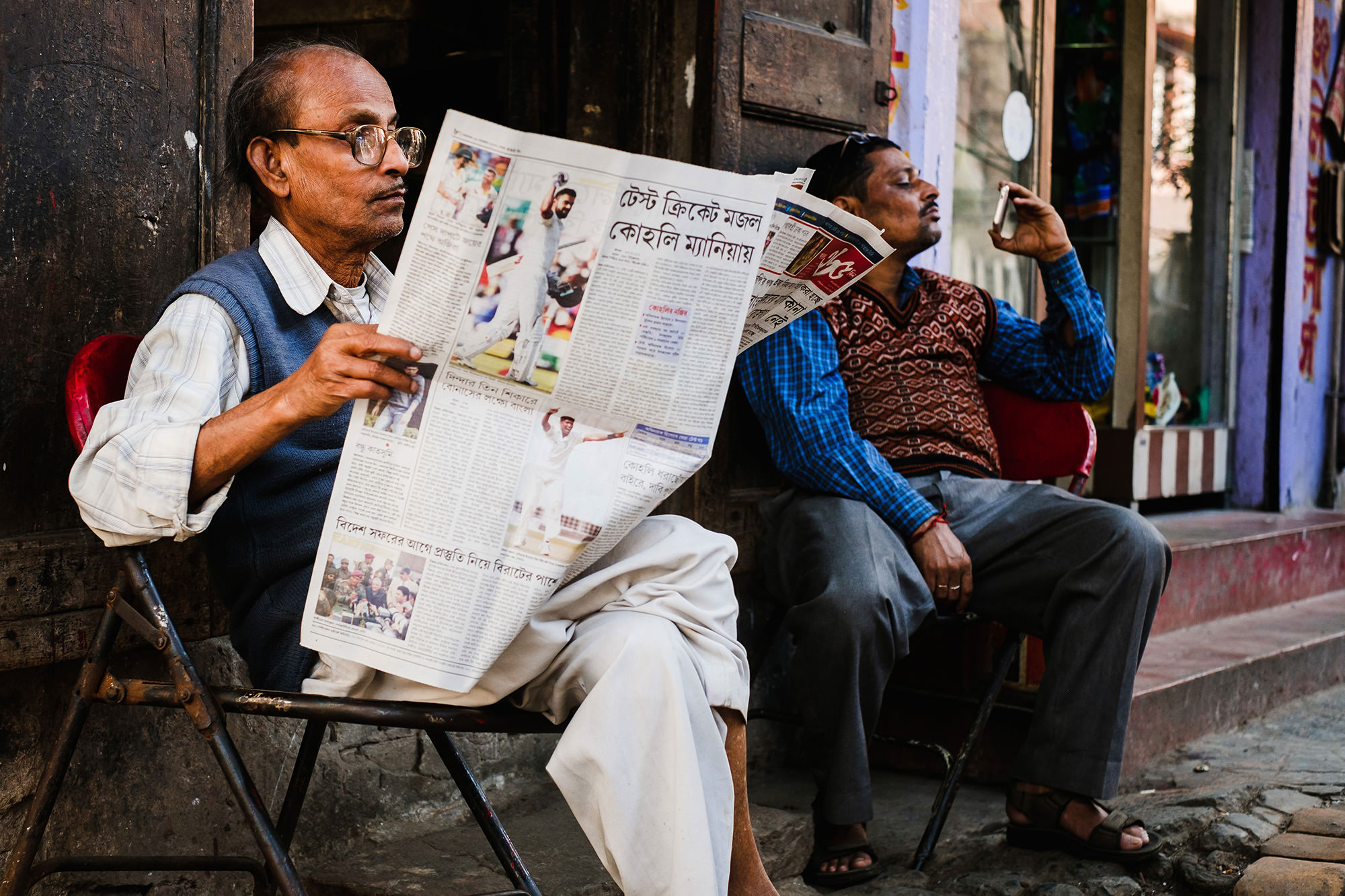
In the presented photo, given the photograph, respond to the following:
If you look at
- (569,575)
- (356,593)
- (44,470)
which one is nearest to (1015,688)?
(569,575)

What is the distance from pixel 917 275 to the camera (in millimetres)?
3051

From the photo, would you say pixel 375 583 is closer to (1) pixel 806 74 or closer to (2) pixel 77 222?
(2) pixel 77 222

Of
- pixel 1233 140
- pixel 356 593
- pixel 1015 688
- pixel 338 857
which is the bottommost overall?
pixel 338 857

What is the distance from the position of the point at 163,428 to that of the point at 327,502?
1.03 feet

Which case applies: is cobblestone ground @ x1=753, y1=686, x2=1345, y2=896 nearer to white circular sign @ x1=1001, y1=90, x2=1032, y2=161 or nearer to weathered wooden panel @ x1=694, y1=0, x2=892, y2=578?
weathered wooden panel @ x1=694, y1=0, x2=892, y2=578

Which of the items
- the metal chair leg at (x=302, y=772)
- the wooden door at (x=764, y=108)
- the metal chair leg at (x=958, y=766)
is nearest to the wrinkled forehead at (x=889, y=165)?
the wooden door at (x=764, y=108)

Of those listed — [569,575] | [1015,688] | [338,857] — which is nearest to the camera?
[569,575]

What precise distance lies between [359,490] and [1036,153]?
3.55 m

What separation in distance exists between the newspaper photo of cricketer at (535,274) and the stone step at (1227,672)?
2193 mm

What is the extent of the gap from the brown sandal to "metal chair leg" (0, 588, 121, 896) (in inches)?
73.5

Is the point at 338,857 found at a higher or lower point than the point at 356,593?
lower

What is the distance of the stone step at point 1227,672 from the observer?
3146 millimetres

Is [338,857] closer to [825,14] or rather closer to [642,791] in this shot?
[642,791]

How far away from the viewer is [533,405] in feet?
4.64
